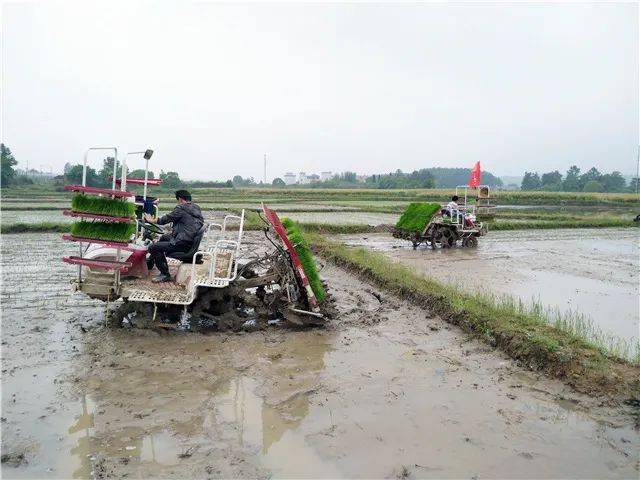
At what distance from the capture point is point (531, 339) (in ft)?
22.6

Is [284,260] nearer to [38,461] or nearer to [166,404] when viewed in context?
[166,404]

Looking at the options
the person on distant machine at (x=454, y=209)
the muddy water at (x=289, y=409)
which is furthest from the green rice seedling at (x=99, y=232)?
the person on distant machine at (x=454, y=209)

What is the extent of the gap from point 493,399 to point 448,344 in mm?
1954

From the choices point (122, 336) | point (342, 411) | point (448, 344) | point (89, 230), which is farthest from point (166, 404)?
point (448, 344)

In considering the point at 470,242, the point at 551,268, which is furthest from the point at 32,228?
the point at 551,268

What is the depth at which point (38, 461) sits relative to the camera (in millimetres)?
4461

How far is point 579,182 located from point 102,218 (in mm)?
93031

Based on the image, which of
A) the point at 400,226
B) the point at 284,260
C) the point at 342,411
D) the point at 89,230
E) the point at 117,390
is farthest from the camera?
the point at 400,226

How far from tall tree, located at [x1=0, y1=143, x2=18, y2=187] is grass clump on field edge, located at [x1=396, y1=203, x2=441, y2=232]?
39338mm

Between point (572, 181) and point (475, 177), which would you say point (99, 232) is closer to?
point (475, 177)

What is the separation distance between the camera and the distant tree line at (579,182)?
83125mm

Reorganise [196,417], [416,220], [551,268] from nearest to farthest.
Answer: [196,417] < [551,268] < [416,220]

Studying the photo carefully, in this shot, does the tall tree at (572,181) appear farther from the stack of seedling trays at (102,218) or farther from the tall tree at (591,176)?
the stack of seedling trays at (102,218)

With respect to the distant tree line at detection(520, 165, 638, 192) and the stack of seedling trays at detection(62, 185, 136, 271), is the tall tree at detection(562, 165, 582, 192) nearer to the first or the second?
the distant tree line at detection(520, 165, 638, 192)
